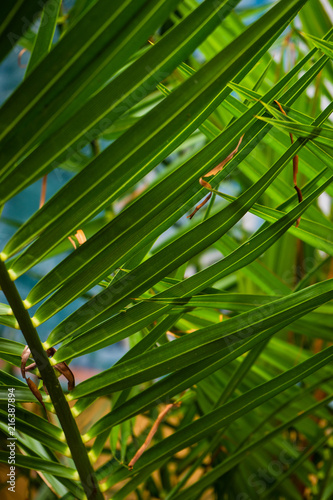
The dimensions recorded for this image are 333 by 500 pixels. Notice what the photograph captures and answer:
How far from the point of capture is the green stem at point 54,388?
356 millimetres

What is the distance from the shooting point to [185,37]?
263 mm

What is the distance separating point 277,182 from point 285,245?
0.30 metres

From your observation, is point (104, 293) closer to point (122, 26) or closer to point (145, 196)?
point (145, 196)

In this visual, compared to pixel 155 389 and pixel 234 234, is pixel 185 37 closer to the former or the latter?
pixel 155 389

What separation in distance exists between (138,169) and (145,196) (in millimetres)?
26

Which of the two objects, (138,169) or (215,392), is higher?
(138,169)

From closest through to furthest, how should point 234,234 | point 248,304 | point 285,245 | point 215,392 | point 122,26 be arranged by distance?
point 122,26 → point 248,304 → point 215,392 → point 285,245 → point 234,234

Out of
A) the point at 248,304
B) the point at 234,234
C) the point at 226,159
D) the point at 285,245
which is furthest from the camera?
the point at 234,234

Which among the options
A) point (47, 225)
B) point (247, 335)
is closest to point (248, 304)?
point (247, 335)

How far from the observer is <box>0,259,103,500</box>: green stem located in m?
0.36

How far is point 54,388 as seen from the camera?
0.39 meters

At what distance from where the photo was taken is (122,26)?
25 cm

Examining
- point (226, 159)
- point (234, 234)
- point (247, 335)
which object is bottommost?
point (247, 335)

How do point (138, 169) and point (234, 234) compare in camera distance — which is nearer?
point (138, 169)
